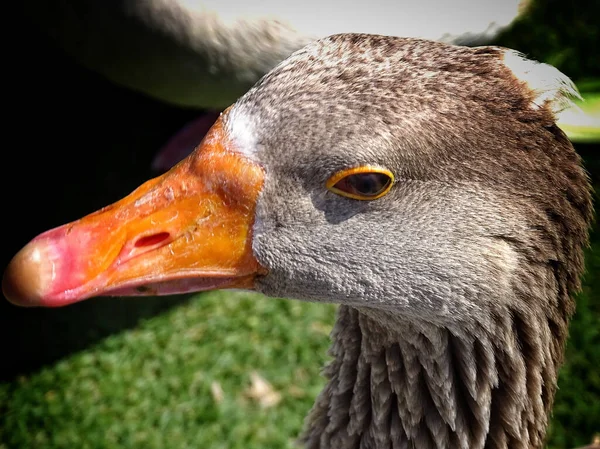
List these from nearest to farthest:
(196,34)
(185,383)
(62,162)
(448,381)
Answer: (448,381), (196,34), (185,383), (62,162)

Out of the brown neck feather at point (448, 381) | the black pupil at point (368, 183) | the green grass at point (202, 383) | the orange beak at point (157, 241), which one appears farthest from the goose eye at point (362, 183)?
the green grass at point (202, 383)

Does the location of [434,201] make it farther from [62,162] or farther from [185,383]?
[62,162]

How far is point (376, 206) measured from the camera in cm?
143

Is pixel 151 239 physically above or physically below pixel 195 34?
below

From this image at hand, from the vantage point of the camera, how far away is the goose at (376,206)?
4.50ft

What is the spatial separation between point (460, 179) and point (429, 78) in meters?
0.24

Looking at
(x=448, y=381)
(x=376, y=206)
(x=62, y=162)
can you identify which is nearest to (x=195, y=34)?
(x=62, y=162)

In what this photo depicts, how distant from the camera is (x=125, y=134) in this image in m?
4.42

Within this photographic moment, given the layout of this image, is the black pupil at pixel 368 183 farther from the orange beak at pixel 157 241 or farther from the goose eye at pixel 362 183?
the orange beak at pixel 157 241

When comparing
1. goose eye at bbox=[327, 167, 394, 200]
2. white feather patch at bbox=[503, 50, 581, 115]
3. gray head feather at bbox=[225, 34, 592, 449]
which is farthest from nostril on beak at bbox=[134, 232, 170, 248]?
white feather patch at bbox=[503, 50, 581, 115]

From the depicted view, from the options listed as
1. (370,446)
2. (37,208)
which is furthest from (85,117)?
(370,446)

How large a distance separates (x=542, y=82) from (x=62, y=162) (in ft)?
11.5

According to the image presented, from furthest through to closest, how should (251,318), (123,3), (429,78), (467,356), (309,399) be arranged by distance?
1. (251,318)
2. (309,399)
3. (123,3)
4. (467,356)
5. (429,78)

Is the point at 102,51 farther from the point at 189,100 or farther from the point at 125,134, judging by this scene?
the point at 125,134
